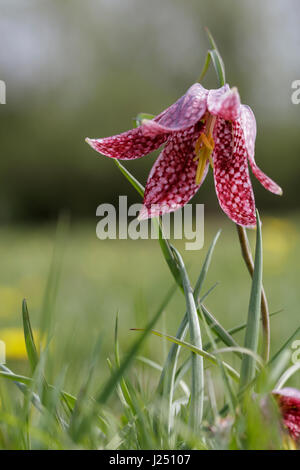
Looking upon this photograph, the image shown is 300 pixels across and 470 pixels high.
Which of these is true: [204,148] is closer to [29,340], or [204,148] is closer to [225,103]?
[225,103]

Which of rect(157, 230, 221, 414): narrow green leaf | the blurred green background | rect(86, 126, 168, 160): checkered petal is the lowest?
rect(157, 230, 221, 414): narrow green leaf

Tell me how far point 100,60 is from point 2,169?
2018mm

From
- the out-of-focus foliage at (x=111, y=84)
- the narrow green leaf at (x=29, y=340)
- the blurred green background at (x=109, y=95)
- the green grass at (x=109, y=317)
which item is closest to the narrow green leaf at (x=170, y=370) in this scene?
the green grass at (x=109, y=317)

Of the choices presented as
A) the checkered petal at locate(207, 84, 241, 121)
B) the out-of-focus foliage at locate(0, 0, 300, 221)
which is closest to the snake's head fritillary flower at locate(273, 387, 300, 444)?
the checkered petal at locate(207, 84, 241, 121)

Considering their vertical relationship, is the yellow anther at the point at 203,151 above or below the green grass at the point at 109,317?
above

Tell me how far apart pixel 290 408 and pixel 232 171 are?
0.90ft

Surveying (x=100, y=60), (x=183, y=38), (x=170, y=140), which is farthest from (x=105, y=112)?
(x=170, y=140)

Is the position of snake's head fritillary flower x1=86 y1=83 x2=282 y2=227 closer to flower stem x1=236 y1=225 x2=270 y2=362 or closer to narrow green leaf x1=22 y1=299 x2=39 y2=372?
flower stem x1=236 y1=225 x2=270 y2=362

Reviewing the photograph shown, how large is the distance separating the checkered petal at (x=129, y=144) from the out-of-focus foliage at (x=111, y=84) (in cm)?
608

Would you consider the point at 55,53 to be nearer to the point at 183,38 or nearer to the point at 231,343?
the point at 183,38

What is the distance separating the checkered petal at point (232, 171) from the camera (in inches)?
27.9

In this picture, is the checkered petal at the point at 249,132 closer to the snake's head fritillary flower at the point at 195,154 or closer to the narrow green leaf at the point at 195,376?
the snake's head fritillary flower at the point at 195,154

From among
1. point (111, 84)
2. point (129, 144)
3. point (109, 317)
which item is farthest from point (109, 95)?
point (129, 144)

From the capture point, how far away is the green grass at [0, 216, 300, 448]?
1.82 feet
